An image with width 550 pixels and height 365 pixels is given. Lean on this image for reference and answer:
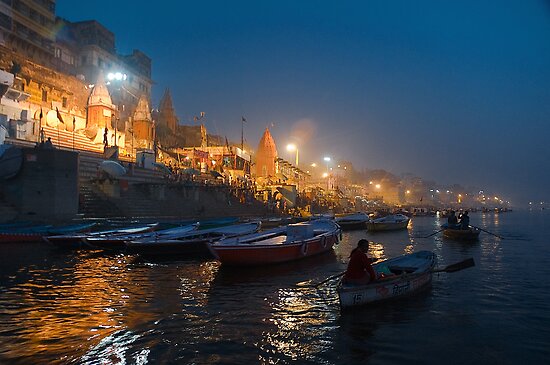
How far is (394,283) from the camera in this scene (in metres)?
10.4

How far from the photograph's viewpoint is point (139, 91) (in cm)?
8475

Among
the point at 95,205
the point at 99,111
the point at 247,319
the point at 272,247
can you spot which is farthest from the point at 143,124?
the point at 247,319

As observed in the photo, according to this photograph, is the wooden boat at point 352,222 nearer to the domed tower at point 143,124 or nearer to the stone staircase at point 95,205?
the stone staircase at point 95,205

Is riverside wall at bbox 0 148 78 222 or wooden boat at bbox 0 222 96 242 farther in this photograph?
riverside wall at bbox 0 148 78 222

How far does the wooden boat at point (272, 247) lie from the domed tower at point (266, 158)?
51.3 m

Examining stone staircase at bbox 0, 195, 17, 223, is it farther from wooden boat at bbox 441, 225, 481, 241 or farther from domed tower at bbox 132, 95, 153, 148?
domed tower at bbox 132, 95, 153, 148

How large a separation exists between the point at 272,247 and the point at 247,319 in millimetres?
6235

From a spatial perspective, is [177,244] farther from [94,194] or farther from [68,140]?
[68,140]

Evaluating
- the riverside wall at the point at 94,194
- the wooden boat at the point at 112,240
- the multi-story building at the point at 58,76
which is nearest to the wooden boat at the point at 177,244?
the wooden boat at the point at 112,240

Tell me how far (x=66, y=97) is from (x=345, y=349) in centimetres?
6144

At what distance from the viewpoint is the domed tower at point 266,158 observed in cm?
7212

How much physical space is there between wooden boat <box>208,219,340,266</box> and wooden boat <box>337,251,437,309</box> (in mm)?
4555

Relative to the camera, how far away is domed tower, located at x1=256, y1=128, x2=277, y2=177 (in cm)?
7212

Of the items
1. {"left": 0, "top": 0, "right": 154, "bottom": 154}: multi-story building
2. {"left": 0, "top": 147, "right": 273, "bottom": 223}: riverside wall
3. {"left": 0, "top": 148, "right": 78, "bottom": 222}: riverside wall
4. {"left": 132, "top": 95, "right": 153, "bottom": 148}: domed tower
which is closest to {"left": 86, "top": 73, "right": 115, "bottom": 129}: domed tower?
{"left": 0, "top": 0, "right": 154, "bottom": 154}: multi-story building
